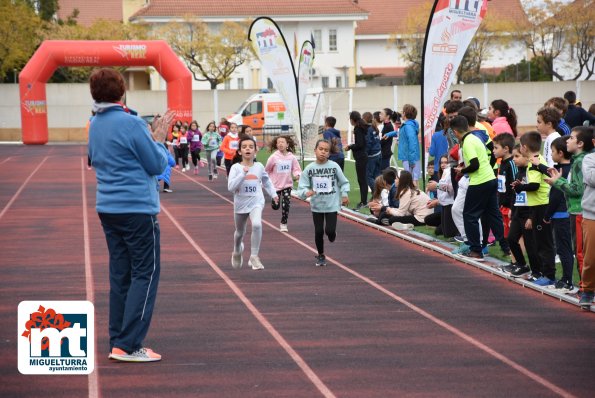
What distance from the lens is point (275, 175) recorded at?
18.4 meters

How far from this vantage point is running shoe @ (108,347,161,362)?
8.08 meters

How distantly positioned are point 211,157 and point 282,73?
12.8 ft

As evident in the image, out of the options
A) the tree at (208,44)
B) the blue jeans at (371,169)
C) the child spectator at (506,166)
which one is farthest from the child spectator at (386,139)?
the tree at (208,44)

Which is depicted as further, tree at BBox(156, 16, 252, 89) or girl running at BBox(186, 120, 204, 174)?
tree at BBox(156, 16, 252, 89)

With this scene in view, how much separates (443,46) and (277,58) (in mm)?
11513

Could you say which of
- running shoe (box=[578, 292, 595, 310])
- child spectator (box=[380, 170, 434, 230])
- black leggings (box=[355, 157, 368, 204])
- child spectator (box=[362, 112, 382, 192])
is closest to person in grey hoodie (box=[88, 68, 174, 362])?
running shoe (box=[578, 292, 595, 310])

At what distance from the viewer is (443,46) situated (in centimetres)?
1653

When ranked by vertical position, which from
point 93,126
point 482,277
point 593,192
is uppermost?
point 93,126

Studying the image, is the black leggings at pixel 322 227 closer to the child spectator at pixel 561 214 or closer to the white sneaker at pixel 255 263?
the white sneaker at pixel 255 263

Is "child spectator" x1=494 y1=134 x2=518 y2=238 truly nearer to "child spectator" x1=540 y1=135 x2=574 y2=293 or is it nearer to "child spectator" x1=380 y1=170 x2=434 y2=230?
"child spectator" x1=540 y1=135 x2=574 y2=293

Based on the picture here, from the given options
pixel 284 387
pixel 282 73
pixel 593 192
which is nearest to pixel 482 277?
pixel 593 192

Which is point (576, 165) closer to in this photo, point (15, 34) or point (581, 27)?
point (581, 27)

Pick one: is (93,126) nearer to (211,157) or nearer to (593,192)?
(593,192)

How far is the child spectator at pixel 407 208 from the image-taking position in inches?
701
